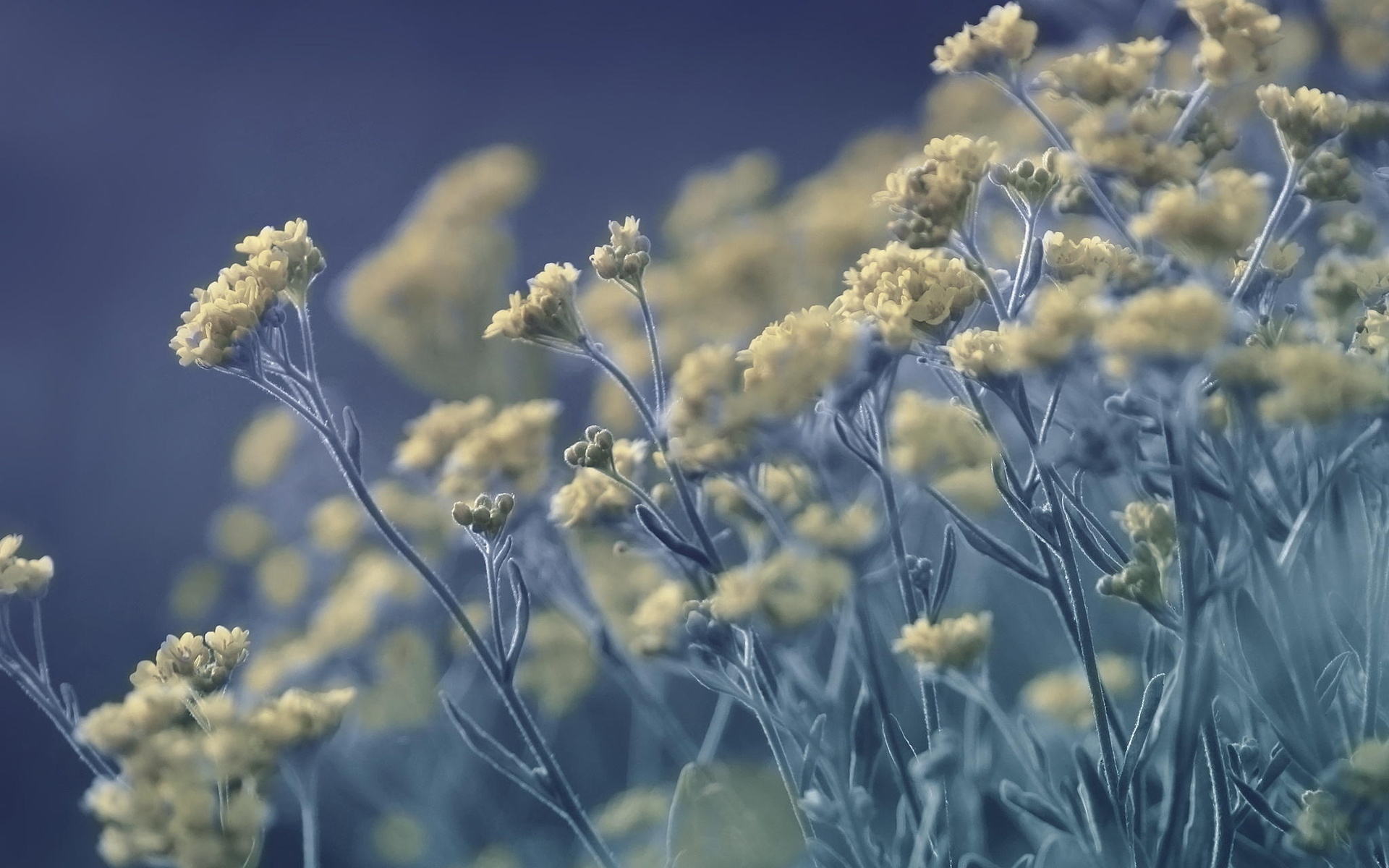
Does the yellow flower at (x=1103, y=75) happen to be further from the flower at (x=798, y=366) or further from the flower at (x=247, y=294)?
the flower at (x=247, y=294)

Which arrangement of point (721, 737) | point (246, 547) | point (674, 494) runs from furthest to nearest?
point (246, 547)
point (721, 737)
point (674, 494)

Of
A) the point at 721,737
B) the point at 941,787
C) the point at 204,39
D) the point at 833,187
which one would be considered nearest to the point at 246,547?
the point at 721,737

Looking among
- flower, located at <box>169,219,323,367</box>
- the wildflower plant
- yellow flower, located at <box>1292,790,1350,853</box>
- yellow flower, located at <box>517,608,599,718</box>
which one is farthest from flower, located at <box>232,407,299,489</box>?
yellow flower, located at <box>1292,790,1350,853</box>

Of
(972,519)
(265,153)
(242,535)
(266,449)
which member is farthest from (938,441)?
(265,153)

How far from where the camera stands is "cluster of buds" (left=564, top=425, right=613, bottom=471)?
716mm

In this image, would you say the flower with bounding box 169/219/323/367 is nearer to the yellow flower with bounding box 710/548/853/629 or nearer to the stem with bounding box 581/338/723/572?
the stem with bounding box 581/338/723/572

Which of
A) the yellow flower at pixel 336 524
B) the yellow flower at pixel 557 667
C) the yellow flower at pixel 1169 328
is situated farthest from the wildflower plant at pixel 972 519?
the yellow flower at pixel 336 524

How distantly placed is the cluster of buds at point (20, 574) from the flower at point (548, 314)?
14.8 inches

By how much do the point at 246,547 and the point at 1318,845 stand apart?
1606 mm

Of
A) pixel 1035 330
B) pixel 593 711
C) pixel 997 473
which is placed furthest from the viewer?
pixel 593 711

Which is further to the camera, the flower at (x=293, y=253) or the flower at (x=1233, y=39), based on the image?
the flower at (x=293, y=253)

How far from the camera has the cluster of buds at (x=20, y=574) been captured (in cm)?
83

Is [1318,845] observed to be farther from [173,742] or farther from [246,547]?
[246,547]

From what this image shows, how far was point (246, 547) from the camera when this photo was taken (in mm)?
1839
